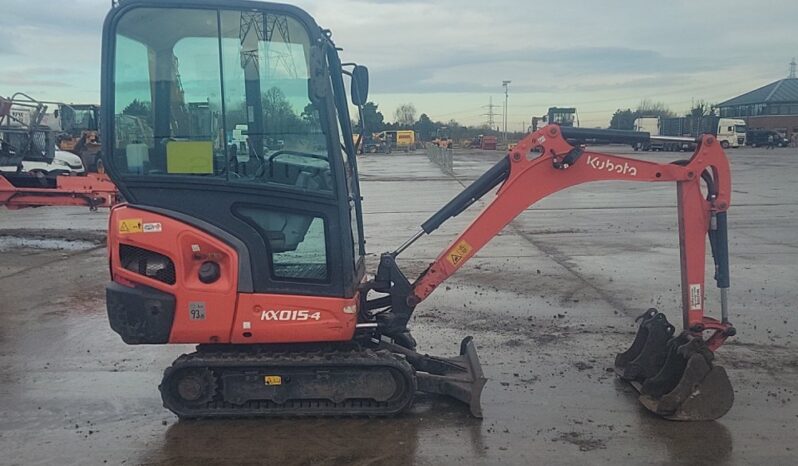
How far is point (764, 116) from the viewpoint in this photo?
78062 mm

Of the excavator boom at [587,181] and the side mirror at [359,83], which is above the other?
the side mirror at [359,83]

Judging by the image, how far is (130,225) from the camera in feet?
16.1

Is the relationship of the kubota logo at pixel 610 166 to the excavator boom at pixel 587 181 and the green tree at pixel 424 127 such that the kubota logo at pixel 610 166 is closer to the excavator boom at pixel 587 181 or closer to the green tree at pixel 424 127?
the excavator boom at pixel 587 181

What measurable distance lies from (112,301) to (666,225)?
12582mm

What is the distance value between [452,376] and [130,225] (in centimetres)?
256

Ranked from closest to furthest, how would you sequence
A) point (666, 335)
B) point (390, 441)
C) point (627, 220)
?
point (390, 441)
point (666, 335)
point (627, 220)

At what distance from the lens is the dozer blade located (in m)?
5.22

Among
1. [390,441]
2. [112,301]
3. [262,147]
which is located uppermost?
[262,147]

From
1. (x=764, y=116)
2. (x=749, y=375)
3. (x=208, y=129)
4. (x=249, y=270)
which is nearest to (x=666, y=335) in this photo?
(x=749, y=375)

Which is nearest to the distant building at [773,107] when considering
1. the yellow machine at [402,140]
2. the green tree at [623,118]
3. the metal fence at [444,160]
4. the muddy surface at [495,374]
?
the green tree at [623,118]

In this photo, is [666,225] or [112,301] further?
[666,225]

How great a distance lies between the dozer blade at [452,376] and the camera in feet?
17.1

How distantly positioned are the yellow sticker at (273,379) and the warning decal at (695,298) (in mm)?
3100

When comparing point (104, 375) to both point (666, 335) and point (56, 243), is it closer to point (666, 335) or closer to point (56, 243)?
point (666, 335)
